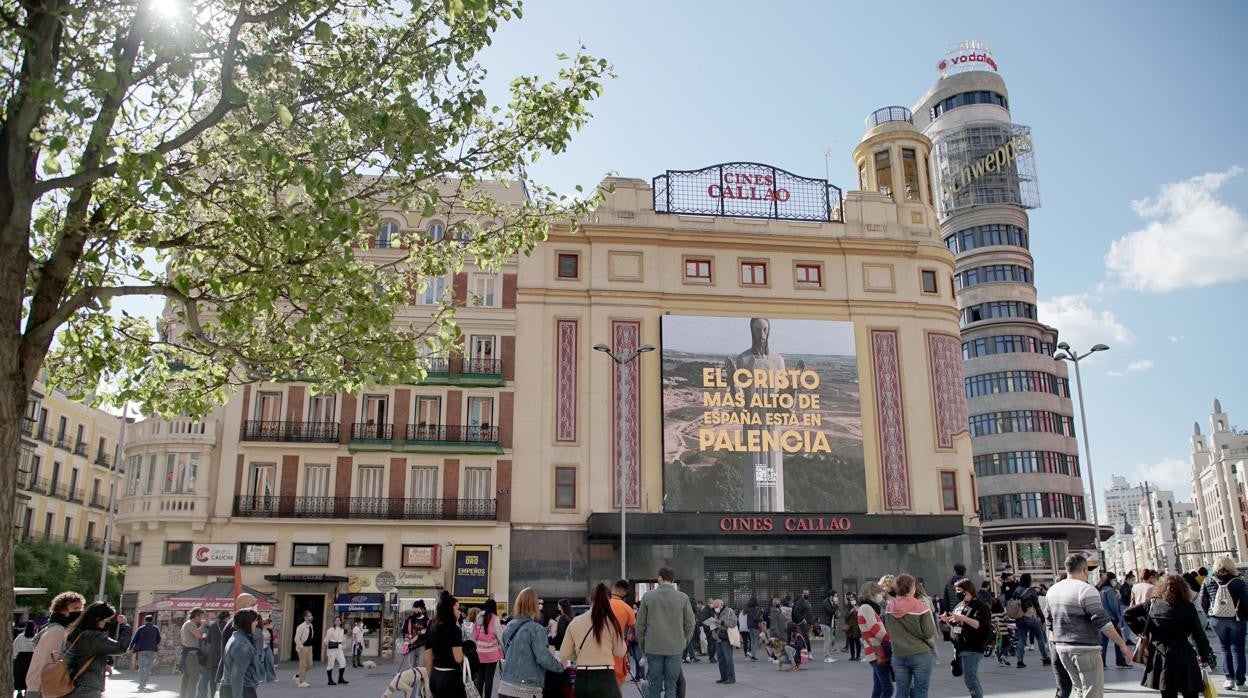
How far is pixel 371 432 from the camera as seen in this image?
3850 cm

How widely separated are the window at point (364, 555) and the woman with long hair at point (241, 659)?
2475 centimetres

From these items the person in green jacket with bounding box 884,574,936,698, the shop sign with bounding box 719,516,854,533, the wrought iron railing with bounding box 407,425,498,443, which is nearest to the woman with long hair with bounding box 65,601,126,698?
the person in green jacket with bounding box 884,574,936,698

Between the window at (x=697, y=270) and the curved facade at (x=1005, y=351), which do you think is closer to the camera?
the window at (x=697, y=270)

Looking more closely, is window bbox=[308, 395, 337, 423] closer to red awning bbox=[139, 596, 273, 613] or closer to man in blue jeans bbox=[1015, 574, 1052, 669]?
red awning bbox=[139, 596, 273, 613]

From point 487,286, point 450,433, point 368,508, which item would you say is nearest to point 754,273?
point 487,286

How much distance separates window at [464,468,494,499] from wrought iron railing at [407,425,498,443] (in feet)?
4.18

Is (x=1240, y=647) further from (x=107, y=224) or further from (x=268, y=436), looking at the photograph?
(x=268, y=436)

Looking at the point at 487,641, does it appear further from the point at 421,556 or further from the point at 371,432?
the point at 371,432

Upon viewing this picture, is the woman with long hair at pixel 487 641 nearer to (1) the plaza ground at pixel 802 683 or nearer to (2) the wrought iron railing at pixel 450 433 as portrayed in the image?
(1) the plaza ground at pixel 802 683

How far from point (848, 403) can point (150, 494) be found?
1096 inches

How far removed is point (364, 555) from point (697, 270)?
1789cm

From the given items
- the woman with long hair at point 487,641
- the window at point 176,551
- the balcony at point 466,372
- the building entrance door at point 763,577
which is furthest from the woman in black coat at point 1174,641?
the window at point 176,551

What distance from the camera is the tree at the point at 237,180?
905cm

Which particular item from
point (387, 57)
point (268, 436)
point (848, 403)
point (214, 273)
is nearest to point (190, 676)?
point (214, 273)
